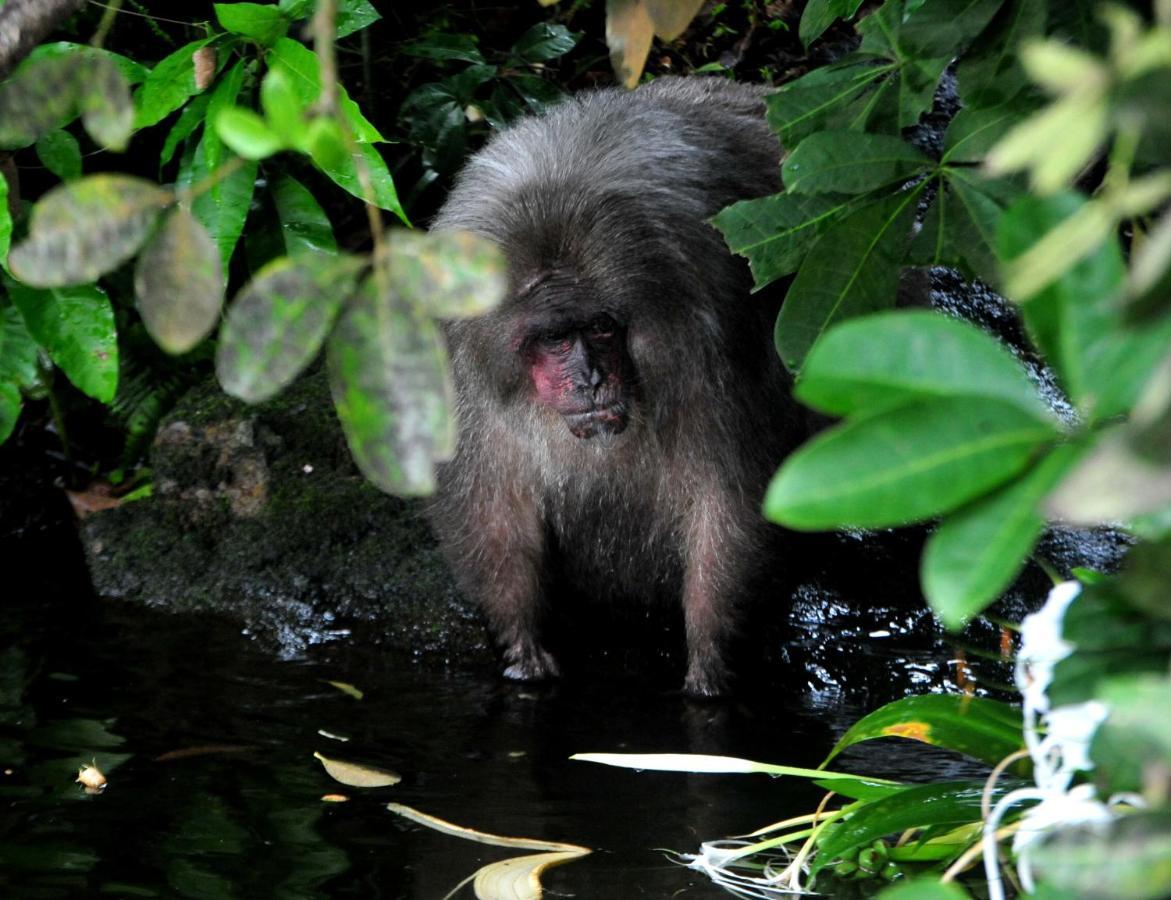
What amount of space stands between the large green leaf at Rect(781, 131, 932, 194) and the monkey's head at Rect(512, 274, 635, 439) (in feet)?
5.23

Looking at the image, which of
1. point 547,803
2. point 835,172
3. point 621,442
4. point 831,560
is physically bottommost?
point 547,803

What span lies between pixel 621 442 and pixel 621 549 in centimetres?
46

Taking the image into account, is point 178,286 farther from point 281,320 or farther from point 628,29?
point 628,29

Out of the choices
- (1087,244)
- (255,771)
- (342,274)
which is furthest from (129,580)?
(1087,244)

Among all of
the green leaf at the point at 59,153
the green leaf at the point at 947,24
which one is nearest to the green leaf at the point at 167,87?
the green leaf at the point at 59,153

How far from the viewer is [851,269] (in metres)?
2.58

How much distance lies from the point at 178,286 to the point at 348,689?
353 centimetres

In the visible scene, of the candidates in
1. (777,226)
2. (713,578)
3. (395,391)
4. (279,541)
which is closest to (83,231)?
(395,391)

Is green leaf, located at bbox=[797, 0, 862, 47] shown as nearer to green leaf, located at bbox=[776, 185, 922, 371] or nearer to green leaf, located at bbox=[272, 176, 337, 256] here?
green leaf, located at bbox=[776, 185, 922, 371]

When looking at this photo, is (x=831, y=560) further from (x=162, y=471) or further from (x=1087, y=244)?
(x=1087, y=244)

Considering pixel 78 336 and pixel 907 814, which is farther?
pixel 78 336

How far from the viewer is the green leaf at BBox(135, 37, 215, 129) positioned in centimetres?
421

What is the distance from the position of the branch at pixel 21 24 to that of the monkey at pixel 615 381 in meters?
2.49

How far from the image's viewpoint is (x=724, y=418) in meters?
4.36
